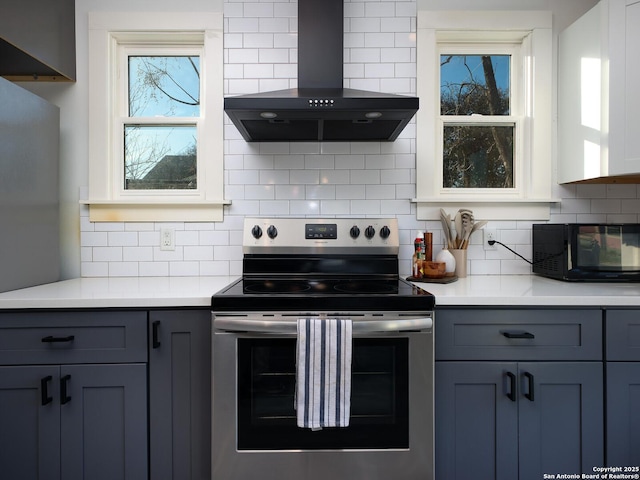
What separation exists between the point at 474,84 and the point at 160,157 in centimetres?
189

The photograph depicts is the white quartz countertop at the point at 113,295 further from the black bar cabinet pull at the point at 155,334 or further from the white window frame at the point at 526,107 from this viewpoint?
the white window frame at the point at 526,107

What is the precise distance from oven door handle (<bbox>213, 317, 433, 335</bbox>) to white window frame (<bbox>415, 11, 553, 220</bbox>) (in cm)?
87

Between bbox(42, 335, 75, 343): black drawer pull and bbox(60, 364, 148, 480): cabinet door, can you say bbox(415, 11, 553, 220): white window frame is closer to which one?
bbox(60, 364, 148, 480): cabinet door

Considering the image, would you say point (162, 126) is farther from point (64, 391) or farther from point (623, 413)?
point (623, 413)

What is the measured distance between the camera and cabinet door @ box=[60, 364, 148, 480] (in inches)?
57.7

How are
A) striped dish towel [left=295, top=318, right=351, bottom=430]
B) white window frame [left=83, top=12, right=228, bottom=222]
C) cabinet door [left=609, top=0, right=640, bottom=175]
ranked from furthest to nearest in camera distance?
white window frame [left=83, top=12, right=228, bottom=222]
cabinet door [left=609, top=0, right=640, bottom=175]
striped dish towel [left=295, top=318, right=351, bottom=430]

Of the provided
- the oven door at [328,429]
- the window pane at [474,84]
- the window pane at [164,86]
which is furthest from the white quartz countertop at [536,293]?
the window pane at [164,86]

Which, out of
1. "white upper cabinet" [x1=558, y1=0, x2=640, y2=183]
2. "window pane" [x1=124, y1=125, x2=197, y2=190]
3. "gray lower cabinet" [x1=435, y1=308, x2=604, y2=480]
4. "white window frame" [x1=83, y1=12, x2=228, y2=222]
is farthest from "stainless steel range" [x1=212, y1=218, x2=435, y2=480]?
"white upper cabinet" [x1=558, y1=0, x2=640, y2=183]

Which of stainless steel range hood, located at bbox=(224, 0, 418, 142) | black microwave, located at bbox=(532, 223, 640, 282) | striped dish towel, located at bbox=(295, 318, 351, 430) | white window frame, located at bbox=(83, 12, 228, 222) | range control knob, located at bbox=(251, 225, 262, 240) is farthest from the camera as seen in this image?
white window frame, located at bbox=(83, 12, 228, 222)

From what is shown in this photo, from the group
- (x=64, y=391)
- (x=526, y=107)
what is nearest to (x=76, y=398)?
(x=64, y=391)

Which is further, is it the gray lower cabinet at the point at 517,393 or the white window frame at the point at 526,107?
the white window frame at the point at 526,107

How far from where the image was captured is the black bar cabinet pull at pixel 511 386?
1.48 m

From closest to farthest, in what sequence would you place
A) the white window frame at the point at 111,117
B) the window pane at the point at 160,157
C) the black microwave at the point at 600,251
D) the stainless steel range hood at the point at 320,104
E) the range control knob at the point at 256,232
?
the stainless steel range hood at the point at 320,104
the black microwave at the point at 600,251
the range control knob at the point at 256,232
the white window frame at the point at 111,117
the window pane at the point at 160,157

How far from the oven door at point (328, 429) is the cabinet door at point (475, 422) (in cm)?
10
